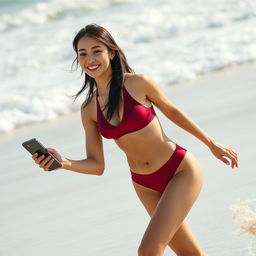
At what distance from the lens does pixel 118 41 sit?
55.5ft

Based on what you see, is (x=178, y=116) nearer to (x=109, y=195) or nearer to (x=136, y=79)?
(x=136, y=79)

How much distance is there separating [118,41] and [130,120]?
41.5 feet

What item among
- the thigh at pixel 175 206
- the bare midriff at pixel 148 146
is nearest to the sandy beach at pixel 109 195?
the thigh at pixel 175 206

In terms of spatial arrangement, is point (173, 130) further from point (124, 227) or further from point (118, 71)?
point (118, 71)

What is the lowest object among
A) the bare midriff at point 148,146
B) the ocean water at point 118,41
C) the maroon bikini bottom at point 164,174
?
the ocean water at point 118,41

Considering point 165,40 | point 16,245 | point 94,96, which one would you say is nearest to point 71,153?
point 16,245

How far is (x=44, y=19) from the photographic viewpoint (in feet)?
69.2

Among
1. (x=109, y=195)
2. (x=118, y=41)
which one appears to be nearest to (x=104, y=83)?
(x=109, y=195)

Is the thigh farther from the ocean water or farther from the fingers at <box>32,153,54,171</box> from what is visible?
the ocean water

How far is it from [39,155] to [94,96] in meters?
0.58

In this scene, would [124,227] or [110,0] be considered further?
[110,0]

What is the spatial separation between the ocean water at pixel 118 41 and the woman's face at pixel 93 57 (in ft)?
19.8

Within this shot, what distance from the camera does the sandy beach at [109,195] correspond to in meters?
5.70

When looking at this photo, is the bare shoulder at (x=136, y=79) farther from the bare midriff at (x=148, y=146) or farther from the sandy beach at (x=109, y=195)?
the sandy beach at (x=109, y=195)
